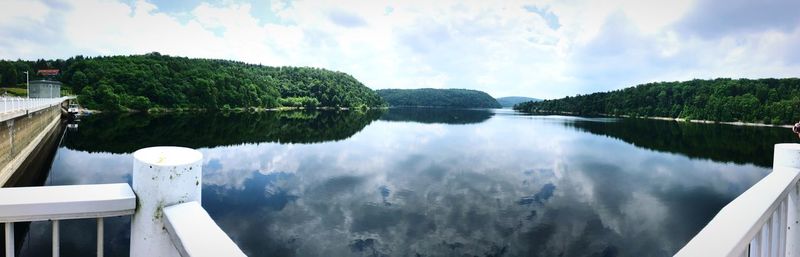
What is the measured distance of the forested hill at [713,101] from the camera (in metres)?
87.9

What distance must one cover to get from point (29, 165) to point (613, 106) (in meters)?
142

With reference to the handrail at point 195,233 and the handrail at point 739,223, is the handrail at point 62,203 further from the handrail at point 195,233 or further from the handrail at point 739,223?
the handrail at point 739,223

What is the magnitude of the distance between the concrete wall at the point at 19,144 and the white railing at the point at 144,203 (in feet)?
62.1

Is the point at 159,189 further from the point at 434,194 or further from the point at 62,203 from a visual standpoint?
the point at 434,194

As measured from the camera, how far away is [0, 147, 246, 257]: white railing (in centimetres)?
153

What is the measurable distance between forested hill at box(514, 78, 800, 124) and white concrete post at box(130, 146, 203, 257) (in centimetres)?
10570

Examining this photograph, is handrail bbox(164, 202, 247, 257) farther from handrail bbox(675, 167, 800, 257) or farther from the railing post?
handrail bbox(675, 167, 800, 257)

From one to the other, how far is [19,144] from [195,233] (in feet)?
80.4

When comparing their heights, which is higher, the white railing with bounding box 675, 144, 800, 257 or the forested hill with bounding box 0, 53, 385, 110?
the forested hill with bounding box 0, 53, 385, 110

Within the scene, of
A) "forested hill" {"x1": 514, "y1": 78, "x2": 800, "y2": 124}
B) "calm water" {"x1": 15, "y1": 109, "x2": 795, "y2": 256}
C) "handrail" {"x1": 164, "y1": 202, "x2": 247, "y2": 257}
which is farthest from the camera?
"forested hill" {"x1": 514, "y1": 78, "x2": 800, "y2": 124}

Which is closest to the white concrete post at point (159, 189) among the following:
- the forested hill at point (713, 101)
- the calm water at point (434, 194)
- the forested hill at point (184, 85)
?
the calm water at point (434, 194)

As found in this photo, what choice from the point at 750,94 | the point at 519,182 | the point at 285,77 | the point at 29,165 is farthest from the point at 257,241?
the point at 285,77

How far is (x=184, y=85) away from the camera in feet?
293

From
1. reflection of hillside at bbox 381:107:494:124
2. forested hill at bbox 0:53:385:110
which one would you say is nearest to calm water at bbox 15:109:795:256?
reflection of hillside at bbox 381:107:494:124
